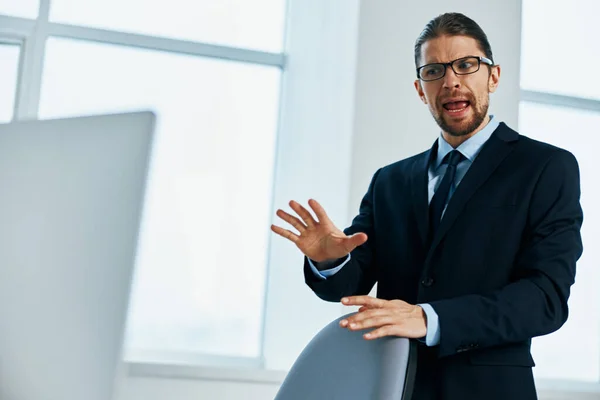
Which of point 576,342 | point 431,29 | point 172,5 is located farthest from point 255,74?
point 576,342

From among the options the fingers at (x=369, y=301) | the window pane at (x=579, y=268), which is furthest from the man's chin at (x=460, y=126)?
the window pane at (x=579, y=268)

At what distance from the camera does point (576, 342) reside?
359cm

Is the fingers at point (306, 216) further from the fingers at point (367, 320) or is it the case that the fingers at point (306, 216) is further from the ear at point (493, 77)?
the ear at point (493, 77)

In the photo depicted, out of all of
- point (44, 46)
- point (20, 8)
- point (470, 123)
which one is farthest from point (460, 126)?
point (20, 8)

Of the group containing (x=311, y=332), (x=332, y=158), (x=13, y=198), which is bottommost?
(x=311, y=332)

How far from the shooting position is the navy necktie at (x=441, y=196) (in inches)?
68.0

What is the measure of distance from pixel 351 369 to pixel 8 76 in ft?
8.17

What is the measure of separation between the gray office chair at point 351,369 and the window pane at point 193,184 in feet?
6.11

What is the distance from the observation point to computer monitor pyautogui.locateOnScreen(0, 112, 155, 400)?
2.00ft

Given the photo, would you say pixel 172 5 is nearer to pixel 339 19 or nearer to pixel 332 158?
pixel 339 19

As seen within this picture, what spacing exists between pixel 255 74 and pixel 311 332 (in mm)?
1213

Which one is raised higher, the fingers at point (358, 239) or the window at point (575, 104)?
the window at point (575, 104)

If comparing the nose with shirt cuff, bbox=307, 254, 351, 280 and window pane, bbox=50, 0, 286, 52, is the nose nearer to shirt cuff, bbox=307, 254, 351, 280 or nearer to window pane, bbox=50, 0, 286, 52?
shirt cuff, bbox=307, 254, 351, 280

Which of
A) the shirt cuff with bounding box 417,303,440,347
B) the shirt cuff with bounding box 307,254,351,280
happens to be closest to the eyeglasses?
the shirt cuff with bounding box 307,254,351,280
